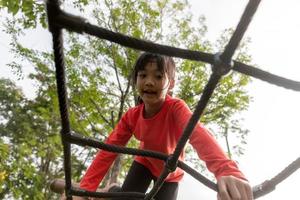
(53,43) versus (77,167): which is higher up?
(53,43)

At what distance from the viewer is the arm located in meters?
0.92

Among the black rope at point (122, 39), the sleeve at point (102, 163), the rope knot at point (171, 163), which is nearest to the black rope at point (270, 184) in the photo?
the rope knot at point (171, 163)

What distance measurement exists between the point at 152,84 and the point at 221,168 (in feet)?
2.88

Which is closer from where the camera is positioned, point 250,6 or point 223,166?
point 250,6

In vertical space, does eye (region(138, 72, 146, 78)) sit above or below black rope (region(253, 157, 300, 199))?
above

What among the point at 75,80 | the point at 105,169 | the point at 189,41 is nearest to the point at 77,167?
the point at 75,80

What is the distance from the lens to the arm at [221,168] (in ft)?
3.01

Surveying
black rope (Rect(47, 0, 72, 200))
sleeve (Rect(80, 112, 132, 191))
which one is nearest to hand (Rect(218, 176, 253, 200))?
black rope (Rect(47, 0, 72, 200))

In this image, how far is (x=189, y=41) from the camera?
7.73 metres

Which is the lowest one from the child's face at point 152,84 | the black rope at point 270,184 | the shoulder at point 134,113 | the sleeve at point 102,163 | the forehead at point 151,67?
the sleeve at point 102,163

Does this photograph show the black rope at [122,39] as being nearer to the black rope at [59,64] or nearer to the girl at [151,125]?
the black rope at [59,64]

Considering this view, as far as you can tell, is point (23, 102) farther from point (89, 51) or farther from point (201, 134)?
point (201, 134)

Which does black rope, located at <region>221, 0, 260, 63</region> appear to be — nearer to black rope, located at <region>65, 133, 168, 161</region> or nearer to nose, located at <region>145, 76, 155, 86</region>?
black rope, located at <region>65, 133, 168, 161</region>

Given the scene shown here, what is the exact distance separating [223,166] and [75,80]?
18.8 feet
